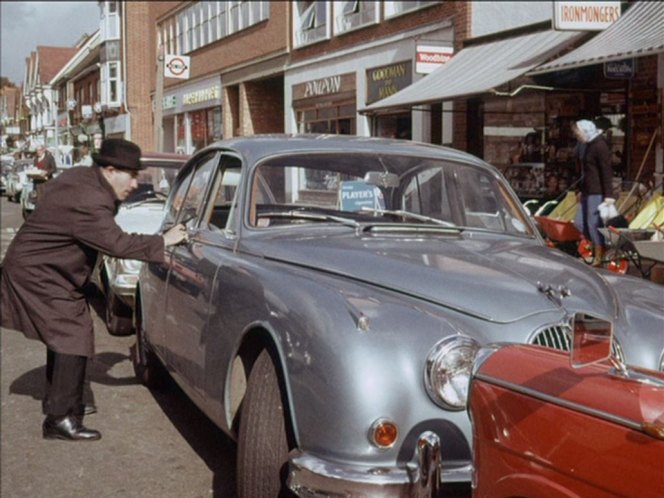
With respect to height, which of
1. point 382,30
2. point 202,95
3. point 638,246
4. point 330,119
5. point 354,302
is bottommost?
point 638,246

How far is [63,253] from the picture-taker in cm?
465

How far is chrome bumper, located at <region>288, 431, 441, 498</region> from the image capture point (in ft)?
8.75

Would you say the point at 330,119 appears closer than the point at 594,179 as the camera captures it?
No

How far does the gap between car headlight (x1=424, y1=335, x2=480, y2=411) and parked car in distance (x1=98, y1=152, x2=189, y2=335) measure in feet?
13.0

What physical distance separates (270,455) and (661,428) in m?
1.78

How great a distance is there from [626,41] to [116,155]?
747 centimetres

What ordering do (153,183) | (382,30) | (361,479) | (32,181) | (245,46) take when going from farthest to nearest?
(245,46)
(382,30)
(153,183)
(32,181)
(361,479)

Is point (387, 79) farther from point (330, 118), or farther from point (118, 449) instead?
point (118, 449)

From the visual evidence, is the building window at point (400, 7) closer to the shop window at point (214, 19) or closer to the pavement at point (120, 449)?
the shop window at point (214, 19)

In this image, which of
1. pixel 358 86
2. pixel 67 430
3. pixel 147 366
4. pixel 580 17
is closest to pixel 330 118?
pixel 358 86

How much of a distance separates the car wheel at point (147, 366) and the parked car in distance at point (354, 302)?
1.11ft

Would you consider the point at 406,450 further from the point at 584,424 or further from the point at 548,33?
the point at 548,33

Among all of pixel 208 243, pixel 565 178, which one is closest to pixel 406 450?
pixel 208 243

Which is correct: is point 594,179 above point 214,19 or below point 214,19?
below
